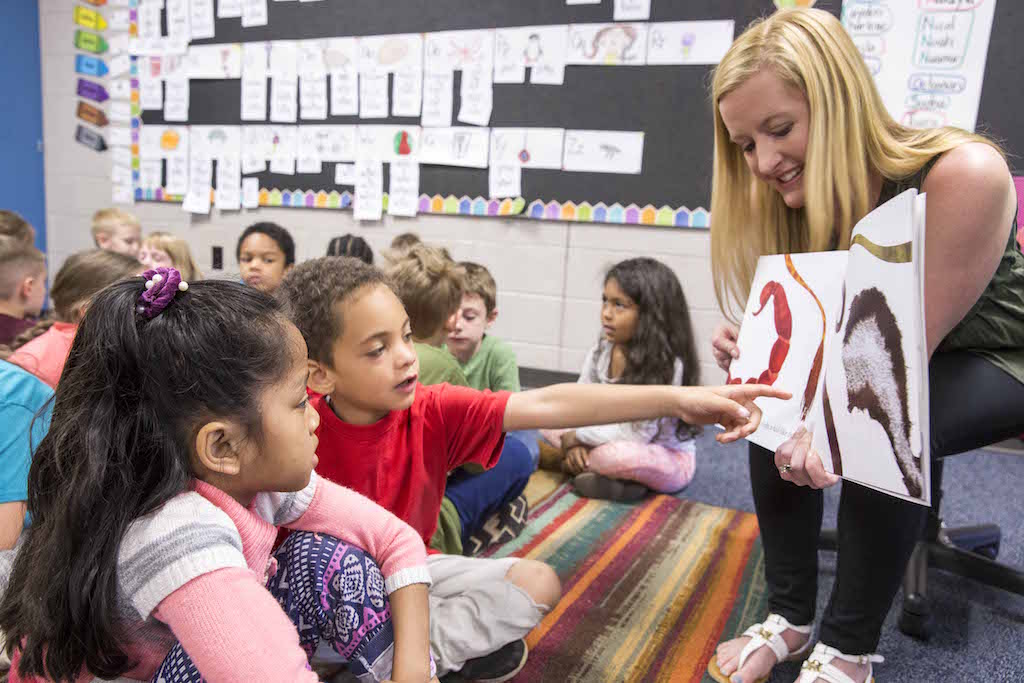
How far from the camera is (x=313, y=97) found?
10.3 ft

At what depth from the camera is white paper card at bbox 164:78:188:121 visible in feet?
11.3

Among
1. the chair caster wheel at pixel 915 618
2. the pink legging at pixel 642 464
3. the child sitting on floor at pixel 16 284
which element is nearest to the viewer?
the chair caster wheel at pixel 915 618

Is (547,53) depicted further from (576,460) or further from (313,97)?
(576,460)

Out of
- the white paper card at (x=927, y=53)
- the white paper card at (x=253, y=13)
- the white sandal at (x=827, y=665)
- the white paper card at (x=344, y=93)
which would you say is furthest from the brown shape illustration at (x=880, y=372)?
the white paper card at (x=253, y=13)

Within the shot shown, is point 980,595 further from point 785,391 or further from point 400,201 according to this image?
point 400,201

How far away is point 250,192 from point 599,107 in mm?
1770

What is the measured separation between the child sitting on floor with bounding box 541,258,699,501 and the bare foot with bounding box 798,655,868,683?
854 millimetres

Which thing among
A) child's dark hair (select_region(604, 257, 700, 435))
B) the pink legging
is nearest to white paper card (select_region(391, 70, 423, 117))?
child's dark hair (select_region(604, 257, 700, 435))

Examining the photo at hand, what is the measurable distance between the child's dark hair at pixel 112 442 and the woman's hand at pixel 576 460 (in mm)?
1353

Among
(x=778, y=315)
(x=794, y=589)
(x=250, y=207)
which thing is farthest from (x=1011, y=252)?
(x=250, y=207)

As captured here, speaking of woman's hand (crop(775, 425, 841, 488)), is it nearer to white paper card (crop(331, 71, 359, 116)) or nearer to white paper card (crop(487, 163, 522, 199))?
white paper card (crop(487, 163, 522, 199))

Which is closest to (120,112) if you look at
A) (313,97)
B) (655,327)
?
(313,97)

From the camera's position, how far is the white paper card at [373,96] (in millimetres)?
3006

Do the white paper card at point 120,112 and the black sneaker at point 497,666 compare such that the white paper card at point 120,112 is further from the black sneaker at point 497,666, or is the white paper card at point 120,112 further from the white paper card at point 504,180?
the black sneaker at point 497,666
